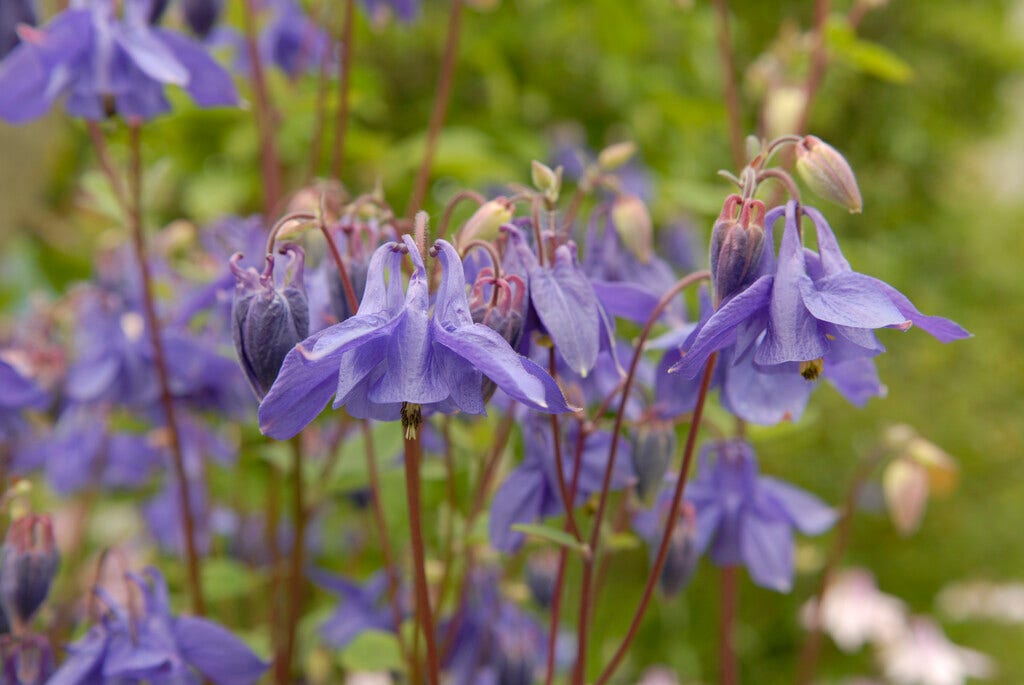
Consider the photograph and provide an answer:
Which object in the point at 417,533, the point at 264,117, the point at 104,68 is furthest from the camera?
the point at 264,117

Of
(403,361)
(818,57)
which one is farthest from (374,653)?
(818,57)

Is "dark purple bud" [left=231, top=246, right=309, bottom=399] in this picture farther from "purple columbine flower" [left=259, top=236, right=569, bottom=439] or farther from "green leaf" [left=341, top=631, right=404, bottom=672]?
"green leaf" [left=341, top=631, right=404, bottom=672]

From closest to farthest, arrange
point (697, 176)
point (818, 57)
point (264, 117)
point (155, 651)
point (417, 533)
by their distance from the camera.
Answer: point (417, 533) < point (155, 651) < point (264, 117) < point (818, 57) < point (697, 176)

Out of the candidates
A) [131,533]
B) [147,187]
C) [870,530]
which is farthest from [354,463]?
[870,530]

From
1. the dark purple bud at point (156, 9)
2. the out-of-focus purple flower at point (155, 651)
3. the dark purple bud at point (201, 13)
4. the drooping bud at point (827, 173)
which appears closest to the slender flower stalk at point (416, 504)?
the out-of-focus purple flower at point (155, 651)

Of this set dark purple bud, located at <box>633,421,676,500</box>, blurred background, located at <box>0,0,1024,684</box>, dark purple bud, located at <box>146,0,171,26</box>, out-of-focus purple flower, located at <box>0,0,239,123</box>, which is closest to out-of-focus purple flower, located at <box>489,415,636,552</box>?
dark purple bud, located at <box>633,421,676,500</box>

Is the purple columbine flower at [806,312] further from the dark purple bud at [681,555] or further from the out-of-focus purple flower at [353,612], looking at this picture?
the out-of-focus purple flower at [353,612]

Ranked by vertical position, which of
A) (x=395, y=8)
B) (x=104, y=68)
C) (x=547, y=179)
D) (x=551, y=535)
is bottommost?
(x=551, y=535)

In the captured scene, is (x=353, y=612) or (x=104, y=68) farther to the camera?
(x=353, y=612)

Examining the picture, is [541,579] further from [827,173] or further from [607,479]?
[827,173]
